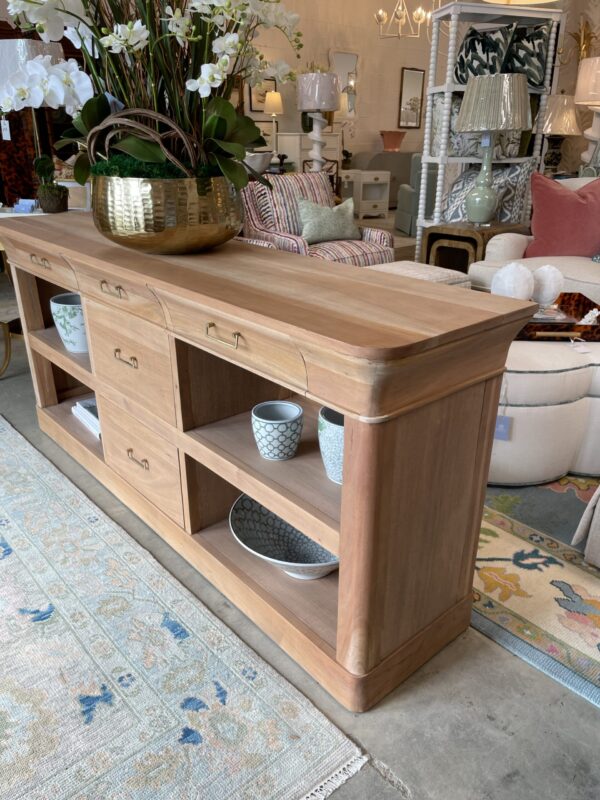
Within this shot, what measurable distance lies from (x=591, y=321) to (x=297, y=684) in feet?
5.35

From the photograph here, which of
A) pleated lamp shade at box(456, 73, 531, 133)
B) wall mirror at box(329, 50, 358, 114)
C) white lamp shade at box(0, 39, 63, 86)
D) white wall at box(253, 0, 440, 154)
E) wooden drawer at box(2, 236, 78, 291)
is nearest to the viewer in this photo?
wooden drawer at box(2, 236, 78, 291)

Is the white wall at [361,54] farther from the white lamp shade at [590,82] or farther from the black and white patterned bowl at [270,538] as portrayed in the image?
the black and white patterned bowl at [270,538]

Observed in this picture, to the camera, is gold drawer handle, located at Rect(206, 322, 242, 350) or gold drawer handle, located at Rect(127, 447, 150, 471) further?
gold drawer handle, located at Rect(127, 447, 150, 471)

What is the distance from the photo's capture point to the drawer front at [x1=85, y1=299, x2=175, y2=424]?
1466 mm

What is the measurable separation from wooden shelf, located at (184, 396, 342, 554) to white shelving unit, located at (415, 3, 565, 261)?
3213 mm

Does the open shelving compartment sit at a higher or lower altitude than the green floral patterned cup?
lower

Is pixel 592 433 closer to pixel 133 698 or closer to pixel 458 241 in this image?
pixel 133 698

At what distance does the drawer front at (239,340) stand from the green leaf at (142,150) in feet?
0.94

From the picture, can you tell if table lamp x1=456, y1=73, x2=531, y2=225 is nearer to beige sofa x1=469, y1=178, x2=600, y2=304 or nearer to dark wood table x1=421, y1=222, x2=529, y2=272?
dark wood table x1=421, y1=222, x2=529, y2=272

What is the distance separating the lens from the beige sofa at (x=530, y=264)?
2975 millimetres

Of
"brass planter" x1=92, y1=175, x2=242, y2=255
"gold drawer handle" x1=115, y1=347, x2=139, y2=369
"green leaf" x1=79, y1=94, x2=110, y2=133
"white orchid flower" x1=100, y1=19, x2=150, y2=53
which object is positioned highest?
"white orchid flower" x1=100, y1=19, x2=150, y2=53

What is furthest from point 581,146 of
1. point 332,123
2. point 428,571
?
point 428,571

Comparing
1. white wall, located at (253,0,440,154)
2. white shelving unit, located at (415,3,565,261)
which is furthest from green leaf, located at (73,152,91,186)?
white wall, located at (253,0,440,154)

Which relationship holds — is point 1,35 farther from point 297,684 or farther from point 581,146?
point 581,146
